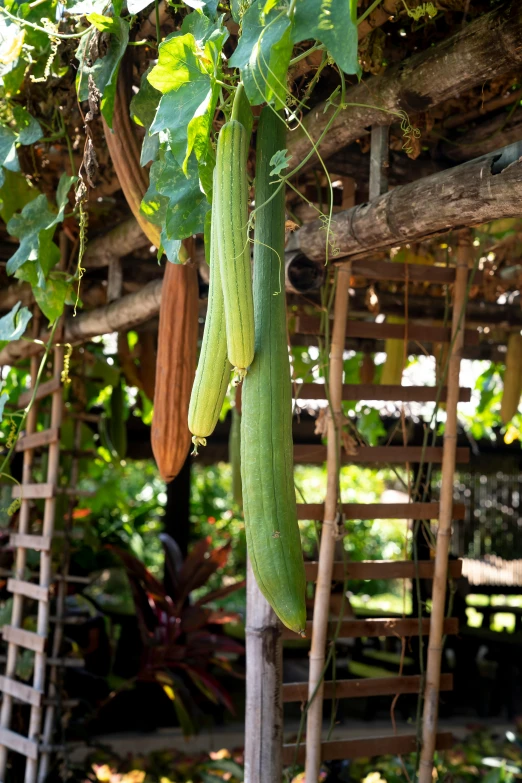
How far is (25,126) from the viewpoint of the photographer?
2039 millimetres

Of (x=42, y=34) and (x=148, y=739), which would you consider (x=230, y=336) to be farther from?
(x=148, y=739)

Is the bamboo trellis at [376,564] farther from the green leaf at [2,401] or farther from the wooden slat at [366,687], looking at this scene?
the green leaf at [2,401]

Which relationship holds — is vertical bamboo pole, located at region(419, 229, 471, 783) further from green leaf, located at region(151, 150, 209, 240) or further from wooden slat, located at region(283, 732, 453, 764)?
green leaf, located at region(151, 150, 209, 240)

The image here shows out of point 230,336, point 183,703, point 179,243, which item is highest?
point 179,243

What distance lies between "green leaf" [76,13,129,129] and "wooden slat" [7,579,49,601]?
78.5 inches

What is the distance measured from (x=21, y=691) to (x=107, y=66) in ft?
7.96

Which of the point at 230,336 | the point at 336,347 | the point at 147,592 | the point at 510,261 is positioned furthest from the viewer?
the point at 147,592

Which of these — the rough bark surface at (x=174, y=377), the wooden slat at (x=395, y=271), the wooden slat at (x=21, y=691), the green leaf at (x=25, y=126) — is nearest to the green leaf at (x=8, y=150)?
the green leaf at (x=25, y=126)

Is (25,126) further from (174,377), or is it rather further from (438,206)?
(438,206)

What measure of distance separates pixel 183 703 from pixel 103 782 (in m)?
0.52

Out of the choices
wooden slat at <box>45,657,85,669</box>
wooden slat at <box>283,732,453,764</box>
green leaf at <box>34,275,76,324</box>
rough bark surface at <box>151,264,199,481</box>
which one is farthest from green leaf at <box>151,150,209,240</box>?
wooden slat at <box>45,657,85,669</box>

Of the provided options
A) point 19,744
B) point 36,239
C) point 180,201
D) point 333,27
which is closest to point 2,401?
point 36,239

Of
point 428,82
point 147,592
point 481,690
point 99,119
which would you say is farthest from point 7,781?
point 481,690

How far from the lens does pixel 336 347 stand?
2.39m
